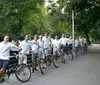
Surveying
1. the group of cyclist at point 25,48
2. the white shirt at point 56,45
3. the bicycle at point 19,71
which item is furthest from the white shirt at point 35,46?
the white shirt at point 56,45

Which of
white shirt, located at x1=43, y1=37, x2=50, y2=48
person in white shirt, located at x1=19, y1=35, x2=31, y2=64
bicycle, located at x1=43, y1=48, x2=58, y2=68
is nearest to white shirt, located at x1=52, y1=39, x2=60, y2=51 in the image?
white shirt, located at x1=43, y1=37, x2=50, y2=48

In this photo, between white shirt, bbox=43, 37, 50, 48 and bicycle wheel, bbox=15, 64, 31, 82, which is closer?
bicycle wheel, bbox=15, 64, 31, 82

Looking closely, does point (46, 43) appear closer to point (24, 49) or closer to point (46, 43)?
point (46, 43)

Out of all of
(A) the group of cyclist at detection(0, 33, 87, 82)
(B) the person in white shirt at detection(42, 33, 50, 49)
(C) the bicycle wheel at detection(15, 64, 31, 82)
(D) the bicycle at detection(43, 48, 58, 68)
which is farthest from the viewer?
(B) the person in white shirt at detection(42, 33, 50, 49)

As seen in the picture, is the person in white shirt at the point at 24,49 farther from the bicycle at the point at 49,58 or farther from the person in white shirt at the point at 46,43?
the person in white shirt at the point at 46,43

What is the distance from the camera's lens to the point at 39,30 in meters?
49.5

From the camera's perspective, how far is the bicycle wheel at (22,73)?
944 cm

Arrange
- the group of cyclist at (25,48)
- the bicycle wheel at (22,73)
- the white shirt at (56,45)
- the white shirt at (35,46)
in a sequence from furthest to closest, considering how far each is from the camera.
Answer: the white shirt at (56,45) < the white shirt at (35,46) < the bicycle wheel at (22,73) < the group of cyclist at (25,48)

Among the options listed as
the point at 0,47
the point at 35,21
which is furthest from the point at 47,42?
the point at 35,21

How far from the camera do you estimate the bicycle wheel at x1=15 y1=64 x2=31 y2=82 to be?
944 cm

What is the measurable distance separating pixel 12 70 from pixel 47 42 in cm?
578

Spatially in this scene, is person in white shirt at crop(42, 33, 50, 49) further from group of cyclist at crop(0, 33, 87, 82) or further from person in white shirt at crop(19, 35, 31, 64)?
person in white shirt at crop(19, 35, 31, 64)

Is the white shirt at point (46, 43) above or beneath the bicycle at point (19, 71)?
above

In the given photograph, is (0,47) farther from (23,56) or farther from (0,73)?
(23,56)
